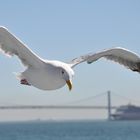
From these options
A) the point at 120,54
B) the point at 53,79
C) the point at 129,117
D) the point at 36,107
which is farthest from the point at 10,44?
the point at 129,117

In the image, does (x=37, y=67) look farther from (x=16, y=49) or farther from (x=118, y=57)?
(x=118, y=57)

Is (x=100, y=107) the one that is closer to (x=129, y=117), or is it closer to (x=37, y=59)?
(x=129, y=117)

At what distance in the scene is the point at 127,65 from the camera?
36.5ft

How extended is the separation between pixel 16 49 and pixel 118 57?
200cm

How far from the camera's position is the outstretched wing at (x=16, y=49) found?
9773 millimetres

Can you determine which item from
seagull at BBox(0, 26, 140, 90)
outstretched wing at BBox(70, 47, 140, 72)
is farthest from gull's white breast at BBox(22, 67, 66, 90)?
outstretched wing at BBox(70, 47, 140, 72)

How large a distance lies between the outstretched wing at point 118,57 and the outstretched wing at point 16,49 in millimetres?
787

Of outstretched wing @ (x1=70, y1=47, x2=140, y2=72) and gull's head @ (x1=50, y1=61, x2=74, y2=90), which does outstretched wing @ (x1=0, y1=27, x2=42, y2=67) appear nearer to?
gull's head @ (x1=50, y1=61, x2=74, y2=90)

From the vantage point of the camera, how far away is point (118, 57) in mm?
11156

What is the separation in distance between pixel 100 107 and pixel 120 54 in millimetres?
84338

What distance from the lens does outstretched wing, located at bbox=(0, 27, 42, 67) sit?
32.1 ft

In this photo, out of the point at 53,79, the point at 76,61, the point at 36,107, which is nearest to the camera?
the point at 53,79

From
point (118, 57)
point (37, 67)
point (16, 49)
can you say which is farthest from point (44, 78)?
point (118, 57)

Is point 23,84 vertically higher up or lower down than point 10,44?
lower down
